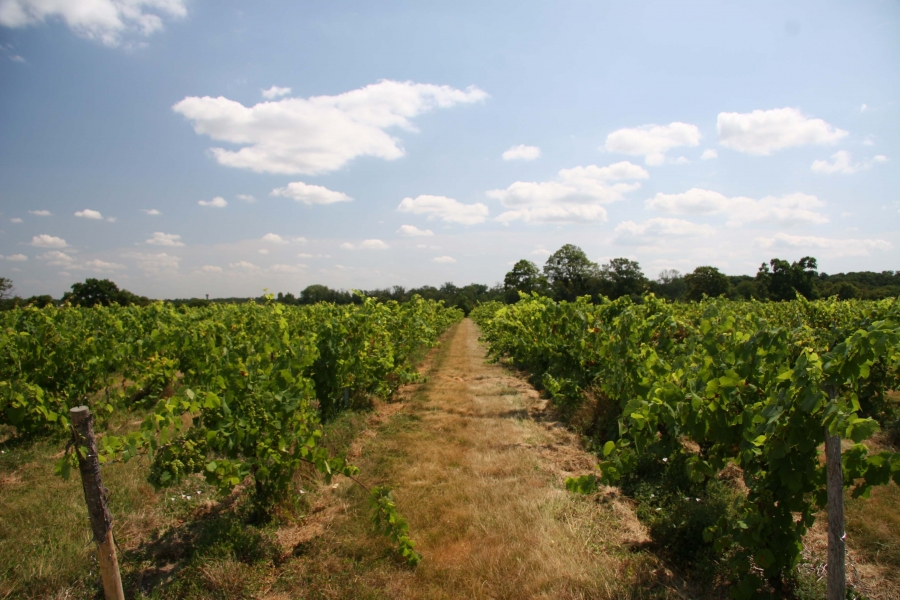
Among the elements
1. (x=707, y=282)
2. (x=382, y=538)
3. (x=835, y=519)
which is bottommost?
(x=382, y=538)

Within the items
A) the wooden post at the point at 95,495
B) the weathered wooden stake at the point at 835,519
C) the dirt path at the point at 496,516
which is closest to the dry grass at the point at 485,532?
the dirt path at the point at 496,516

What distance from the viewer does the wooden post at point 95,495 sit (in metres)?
2.57

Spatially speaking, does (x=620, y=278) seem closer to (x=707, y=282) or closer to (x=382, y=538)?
(x=707, y=282)

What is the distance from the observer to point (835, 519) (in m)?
2.43

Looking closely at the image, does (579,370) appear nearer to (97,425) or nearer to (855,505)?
(855,505)

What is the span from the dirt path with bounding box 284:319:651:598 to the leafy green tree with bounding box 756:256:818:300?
46.6 meters

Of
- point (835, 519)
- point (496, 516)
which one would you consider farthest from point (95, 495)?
point (835, 519)

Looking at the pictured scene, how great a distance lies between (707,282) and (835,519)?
53.9 m

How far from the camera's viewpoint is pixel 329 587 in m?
3.24

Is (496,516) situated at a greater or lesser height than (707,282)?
lesser

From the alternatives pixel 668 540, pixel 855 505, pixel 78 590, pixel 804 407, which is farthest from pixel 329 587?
pixel 855 505

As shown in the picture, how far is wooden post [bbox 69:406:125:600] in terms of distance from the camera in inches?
101

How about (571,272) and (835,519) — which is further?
(571,272)

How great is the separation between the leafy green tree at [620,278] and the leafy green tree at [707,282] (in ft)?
20.5
